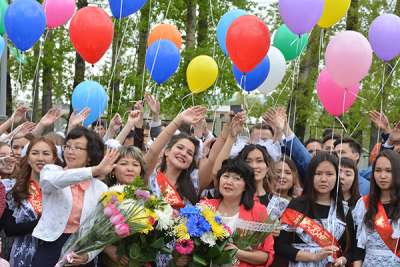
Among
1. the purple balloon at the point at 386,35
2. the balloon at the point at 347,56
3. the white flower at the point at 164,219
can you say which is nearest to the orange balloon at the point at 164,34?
the purple balloon at the point at 386,35

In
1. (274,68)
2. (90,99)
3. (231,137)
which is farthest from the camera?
(90,99)

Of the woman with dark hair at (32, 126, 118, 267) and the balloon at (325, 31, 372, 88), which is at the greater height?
the balloon at (325, 31, 372, 88)

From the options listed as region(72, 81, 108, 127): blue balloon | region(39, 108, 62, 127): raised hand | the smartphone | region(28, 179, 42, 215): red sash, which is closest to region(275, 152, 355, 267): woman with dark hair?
the smartphone

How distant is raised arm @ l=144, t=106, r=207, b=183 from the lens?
17.3ft

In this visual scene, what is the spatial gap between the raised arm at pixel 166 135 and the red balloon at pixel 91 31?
2.25 meters

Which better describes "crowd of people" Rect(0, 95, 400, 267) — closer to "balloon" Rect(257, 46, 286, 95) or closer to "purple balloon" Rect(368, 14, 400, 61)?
"purple balloon" Rect(368, 14, 400, 61)

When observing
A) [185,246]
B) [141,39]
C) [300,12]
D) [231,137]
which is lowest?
→ [185,246]

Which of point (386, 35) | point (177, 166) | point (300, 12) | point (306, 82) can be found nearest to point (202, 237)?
point (177, 166)

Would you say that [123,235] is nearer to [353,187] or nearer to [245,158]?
[245,158]

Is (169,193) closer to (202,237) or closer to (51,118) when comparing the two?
(202,237)

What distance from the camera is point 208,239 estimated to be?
14.1 ft

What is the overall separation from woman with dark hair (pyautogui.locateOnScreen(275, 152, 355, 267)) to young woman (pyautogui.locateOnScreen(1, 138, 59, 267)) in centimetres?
179

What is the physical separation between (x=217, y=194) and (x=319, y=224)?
2.60ft

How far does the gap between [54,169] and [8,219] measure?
692 millimetres
